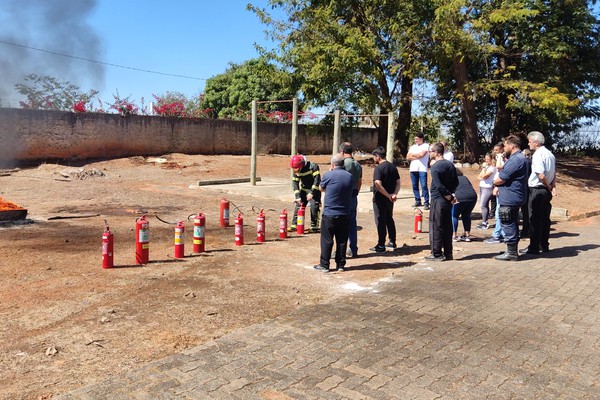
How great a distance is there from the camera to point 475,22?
21438 mm

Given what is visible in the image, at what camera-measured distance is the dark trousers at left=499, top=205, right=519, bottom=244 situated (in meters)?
8.35

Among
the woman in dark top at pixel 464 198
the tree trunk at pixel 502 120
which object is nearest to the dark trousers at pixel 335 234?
the woman in dark top at pixel 464 198

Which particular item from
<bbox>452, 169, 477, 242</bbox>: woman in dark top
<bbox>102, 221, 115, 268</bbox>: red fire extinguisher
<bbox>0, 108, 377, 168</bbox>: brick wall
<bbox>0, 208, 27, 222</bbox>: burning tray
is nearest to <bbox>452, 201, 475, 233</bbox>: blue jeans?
<bbox>452, 169, 477, 242</bbox>: woman in dark top

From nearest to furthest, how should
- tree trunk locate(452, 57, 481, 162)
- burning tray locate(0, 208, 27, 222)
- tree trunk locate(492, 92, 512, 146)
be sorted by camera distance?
1. burning tray locate(0, 208, 27, 222)
2. tree trunk locate(452, 57, 481, 162)
3. tree trunk locate(492, 92, 512, 146)

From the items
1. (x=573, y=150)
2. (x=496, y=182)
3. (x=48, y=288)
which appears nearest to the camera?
Answer: (x=48, y=288)

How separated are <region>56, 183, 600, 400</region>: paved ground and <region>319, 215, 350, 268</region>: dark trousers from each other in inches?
20.0

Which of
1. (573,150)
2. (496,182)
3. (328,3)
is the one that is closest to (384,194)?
(496,182)

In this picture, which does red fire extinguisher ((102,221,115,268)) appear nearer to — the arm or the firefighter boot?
the arm

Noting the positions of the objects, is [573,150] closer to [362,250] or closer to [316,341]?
[362,250]

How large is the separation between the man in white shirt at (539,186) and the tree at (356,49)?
14.2 metres

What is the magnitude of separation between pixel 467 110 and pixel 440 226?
18.3 metres

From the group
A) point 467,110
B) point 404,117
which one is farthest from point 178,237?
point 404,117

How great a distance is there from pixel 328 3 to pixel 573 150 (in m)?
19.3

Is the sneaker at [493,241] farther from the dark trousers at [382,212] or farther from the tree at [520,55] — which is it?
the tree at [520,55]
